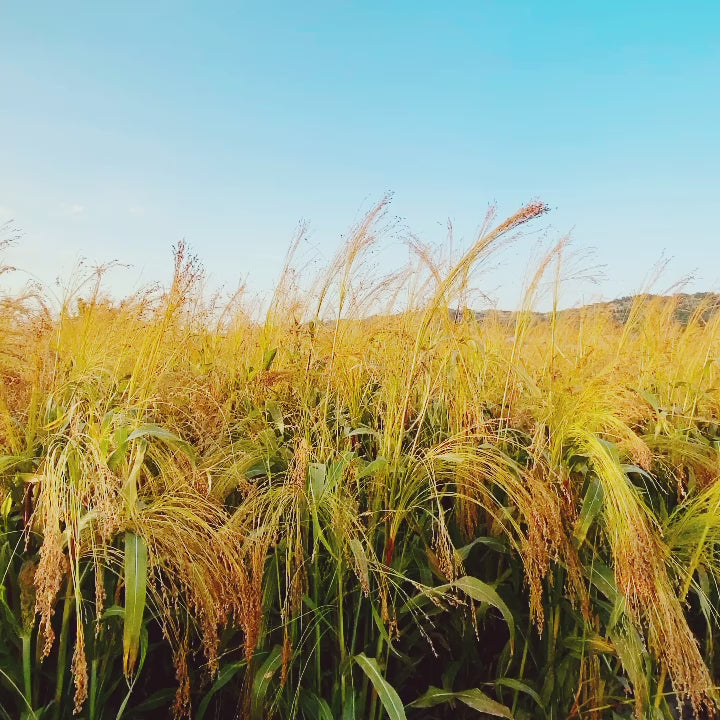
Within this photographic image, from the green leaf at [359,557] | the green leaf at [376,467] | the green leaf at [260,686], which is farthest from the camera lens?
the green leaf at [376,467]

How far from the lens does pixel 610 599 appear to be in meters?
2.15

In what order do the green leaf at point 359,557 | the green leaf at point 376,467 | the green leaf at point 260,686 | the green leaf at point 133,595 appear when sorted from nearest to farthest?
the green leaf at point 133,595
the green leaf at point 359,557
the green leaf at point 260,686
the green leaf at point 376,467

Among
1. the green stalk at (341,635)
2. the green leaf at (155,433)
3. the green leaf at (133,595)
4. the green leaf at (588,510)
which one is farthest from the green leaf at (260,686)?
the green leaf at (588,510)

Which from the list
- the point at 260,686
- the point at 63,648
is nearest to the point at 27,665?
the point at 63,648

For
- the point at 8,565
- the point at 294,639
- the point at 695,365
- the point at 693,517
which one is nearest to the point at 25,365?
the point at 8,565

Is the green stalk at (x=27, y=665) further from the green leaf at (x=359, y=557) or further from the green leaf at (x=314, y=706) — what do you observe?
the green leaf at (x=359, y=557)

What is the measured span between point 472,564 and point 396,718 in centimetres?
81

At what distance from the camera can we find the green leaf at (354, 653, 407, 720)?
175 cm

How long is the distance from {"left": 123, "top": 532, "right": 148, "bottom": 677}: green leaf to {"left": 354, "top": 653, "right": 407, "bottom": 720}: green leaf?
70 centimetres

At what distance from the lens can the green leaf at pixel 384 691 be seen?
1.75m

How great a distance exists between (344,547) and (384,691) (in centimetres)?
43

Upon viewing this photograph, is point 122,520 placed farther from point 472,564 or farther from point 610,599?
point 610,599

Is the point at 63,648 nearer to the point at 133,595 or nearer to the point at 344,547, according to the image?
the point at 133,595

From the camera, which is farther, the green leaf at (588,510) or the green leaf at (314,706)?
the green leaf at (588,510)
